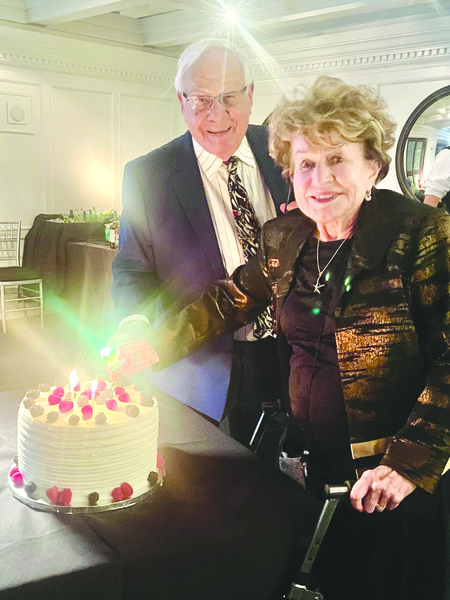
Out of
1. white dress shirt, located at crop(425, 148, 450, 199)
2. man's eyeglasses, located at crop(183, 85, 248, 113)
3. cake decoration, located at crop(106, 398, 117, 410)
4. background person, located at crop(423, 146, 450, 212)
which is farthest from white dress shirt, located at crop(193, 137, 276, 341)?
white dress shirt, located at crop(425, 148, 450, 199)

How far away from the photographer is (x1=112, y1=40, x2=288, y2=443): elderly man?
179 centimetres

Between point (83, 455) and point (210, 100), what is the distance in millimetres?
983

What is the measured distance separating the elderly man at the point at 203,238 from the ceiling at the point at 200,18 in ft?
13.1

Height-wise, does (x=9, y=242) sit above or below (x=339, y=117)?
below

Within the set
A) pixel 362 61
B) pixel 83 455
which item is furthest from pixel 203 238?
pixel 362 61

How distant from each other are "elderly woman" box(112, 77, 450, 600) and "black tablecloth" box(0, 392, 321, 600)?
177mm

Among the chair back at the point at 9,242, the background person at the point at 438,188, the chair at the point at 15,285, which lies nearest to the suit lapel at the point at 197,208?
the background person at the point at 438,188

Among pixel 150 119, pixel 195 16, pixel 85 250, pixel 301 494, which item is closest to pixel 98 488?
pixel 301 494

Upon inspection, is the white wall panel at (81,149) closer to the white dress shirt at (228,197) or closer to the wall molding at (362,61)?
the wall molding at (362,61)

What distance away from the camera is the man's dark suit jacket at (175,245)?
1.79m

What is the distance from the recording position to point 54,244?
20.6 ft

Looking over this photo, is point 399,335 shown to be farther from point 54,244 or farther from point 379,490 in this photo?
point 54,244

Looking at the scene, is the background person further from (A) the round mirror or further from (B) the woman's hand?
(B) the woman's hand

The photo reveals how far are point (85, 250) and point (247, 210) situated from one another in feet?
14.0
